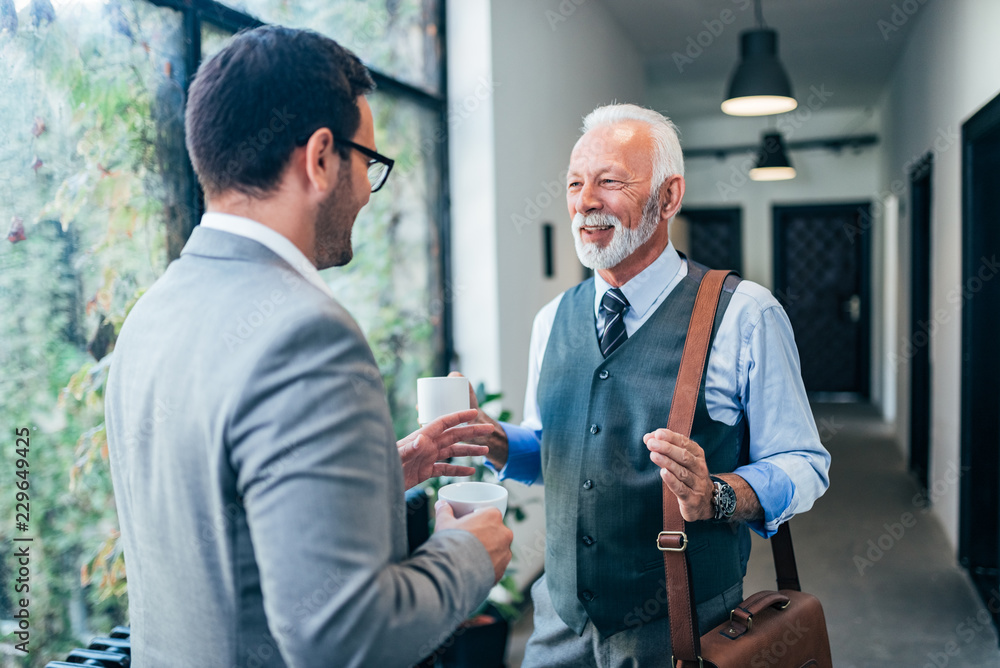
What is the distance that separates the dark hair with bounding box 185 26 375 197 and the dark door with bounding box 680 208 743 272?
8234mm

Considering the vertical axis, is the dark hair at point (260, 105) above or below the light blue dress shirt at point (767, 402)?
above

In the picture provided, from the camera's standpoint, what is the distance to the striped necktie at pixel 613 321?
1.42 m

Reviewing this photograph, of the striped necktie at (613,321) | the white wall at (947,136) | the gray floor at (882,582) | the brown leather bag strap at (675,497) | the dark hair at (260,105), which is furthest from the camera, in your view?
the white wall at (947,136)

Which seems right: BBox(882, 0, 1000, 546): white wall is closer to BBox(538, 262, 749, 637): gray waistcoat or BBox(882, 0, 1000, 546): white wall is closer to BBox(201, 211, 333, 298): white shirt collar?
BBox(538, 262, 749, 637): gray waistcoat

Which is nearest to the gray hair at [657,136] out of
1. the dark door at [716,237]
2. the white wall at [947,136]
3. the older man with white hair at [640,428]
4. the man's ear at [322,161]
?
the older man with white hair at [640,428]

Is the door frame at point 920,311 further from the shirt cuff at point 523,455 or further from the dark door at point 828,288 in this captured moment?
the shirt cuff at point 523,455

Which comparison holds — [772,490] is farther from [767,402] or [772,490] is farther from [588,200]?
[588,200]

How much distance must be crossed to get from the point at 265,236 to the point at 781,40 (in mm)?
5706

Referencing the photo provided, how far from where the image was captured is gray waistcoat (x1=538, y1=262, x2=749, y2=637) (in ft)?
4.34

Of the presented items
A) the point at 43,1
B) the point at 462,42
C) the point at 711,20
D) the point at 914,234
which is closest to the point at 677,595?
the point at 43,1

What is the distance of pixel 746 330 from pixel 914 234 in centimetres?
476

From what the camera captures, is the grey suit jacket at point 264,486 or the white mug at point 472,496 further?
the white mug at point 472,496

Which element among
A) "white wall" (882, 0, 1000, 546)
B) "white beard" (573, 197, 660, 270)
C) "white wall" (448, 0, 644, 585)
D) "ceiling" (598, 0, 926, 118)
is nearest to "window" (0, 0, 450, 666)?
"white beard" (573, 197, 660, 270)

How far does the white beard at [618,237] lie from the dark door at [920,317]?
4117mm
